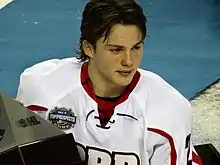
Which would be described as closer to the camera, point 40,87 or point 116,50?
point 116,50

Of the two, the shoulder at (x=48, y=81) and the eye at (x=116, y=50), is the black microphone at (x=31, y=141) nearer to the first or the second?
the shoulder at (x=48, y=81)

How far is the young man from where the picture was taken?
1556 millimetres

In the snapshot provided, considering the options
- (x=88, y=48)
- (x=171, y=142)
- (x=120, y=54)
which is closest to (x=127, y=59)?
(x=120, y=54)

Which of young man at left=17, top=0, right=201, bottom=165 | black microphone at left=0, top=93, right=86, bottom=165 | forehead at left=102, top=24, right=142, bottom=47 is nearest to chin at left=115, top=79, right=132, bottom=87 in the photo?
young man at left=17, top=0, right=201, bottom=165

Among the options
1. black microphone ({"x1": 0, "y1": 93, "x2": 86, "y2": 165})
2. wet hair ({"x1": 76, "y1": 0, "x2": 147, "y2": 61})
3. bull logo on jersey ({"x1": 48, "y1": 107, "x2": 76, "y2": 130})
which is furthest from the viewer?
bull logo on jersey ({"x1": 48, "y1": 107, "x2": 76, "y2": 130})

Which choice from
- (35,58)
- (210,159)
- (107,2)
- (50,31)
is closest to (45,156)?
(107,2)

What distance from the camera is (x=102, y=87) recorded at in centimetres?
166

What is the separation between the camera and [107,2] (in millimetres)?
1567

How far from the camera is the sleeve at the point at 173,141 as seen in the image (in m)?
1.57

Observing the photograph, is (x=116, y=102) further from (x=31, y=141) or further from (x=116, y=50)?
(x=31, y=141)

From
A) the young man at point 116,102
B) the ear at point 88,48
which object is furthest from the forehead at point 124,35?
the ear at point 88,48

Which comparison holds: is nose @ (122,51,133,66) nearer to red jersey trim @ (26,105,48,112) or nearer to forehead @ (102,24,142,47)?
forehead @ (102,24,142,47)

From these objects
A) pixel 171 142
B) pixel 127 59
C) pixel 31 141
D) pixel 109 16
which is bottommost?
pixel 171 142

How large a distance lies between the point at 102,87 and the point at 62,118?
0.14 meters
